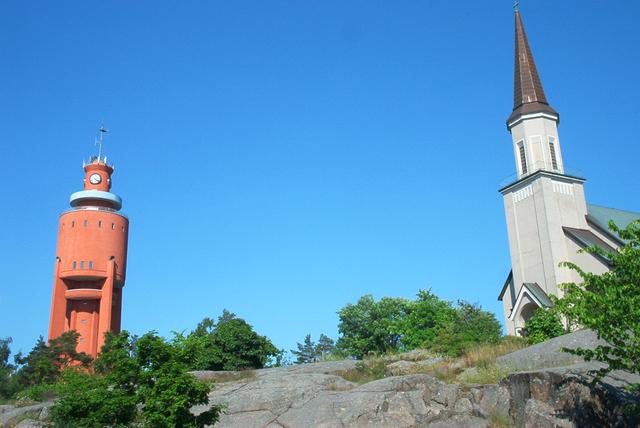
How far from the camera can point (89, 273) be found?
5400cm

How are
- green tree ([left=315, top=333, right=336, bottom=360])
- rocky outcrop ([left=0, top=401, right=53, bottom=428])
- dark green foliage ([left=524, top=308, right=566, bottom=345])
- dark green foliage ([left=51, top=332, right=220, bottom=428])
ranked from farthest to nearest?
green tree ([left=315, top=333, right=336, bottom=360]) < dark green foliage ([left=524, top=308, right=566, bottom=345]) < rocky outcrop ([left=0, top=401, right=53, bottom=428]) < dark green foliage ([left=51, top=332, right=220, bottom=428])

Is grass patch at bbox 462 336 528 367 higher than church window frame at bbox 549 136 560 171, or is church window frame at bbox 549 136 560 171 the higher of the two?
church window frame at bbox 549 136 560 171

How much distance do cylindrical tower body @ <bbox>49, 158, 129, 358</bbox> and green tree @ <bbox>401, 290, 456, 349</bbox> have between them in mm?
23983

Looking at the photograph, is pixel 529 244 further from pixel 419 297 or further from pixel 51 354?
pixel 51 354

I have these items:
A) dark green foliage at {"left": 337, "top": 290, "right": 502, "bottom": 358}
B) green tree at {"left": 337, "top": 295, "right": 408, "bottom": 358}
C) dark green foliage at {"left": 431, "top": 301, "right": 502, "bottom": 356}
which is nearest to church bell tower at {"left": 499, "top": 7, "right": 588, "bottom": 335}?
dark green foliage at {"left": 431, "top": 301, "right": 502, "bottom": 356}

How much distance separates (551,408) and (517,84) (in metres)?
31.7

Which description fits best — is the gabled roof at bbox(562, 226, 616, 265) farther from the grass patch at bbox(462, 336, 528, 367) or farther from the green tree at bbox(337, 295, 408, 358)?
the green tree at bbox(337, 295, 408, 358)

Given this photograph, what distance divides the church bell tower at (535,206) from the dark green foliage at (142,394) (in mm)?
26577

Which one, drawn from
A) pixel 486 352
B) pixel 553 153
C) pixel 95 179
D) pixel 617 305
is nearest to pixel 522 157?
pixel 553 153

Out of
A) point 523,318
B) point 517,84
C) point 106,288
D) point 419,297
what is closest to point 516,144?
point 517,84

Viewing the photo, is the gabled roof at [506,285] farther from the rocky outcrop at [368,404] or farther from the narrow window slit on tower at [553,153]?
the rocky outcrop at [368,404]

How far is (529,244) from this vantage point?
1620 inches

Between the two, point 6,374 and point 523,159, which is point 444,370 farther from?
point 6,374

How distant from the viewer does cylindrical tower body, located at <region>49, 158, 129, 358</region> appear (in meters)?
54.1
